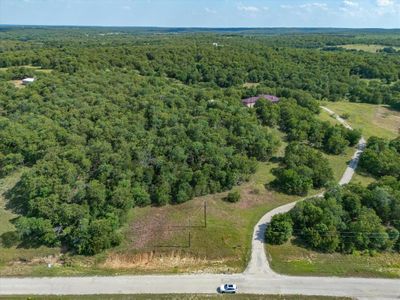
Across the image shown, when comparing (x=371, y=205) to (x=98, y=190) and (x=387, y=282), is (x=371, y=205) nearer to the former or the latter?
(x=387, y=282)

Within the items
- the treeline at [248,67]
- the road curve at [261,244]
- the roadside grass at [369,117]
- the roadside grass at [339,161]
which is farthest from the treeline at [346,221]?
the treeline at [248,67]

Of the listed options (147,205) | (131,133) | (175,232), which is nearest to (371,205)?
(175,232)

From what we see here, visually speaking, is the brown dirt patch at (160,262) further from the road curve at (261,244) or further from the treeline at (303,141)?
the treeline at (303,141)

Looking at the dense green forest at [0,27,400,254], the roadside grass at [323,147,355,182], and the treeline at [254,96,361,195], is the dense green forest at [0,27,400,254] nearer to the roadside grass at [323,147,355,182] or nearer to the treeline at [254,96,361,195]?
the treeline at [254,96,361,195]

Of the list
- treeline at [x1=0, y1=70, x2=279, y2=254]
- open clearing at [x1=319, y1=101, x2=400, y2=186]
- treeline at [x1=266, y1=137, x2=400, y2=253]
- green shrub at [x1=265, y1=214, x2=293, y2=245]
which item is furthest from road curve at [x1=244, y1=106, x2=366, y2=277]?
open clearing at [x1=319, y1=101, x2=400, y2=186]

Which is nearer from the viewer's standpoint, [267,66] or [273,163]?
[273,163]
